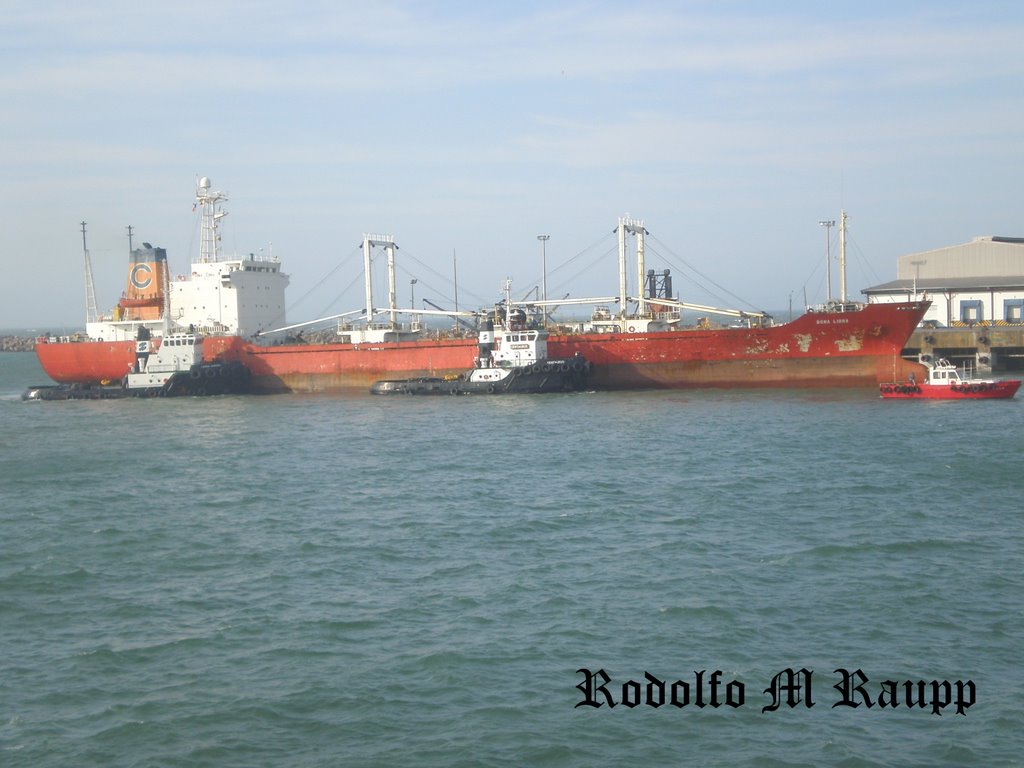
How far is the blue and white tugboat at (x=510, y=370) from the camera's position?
3884 centimetres

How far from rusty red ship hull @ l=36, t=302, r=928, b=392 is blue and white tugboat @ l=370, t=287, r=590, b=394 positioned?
1355 millimetres

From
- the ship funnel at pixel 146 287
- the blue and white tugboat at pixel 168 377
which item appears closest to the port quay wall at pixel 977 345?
the blue and white tugboat at pixel 168 377

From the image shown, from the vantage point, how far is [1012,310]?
54.1m

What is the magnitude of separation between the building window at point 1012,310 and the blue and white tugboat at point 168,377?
129 ft

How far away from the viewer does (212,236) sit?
48.7 m

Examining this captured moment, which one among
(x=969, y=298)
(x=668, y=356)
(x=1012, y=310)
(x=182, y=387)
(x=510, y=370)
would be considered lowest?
(x=182, y=387)

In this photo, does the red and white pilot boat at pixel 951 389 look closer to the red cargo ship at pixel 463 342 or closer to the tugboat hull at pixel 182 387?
the red cargo ship at pixel 463 342

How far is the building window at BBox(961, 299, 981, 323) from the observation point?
54.8 m

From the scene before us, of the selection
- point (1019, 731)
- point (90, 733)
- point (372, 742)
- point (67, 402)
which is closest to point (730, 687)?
point (1019, 731)

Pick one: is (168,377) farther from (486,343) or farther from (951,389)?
(951,389)

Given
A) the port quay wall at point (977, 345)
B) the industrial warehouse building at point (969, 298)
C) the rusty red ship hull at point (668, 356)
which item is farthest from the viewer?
the industrial warehouse building at point (969, 298)

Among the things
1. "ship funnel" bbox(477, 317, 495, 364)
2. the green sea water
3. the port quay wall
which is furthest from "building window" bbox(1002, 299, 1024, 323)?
the green sea water

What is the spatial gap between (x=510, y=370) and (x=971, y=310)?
97.9ft

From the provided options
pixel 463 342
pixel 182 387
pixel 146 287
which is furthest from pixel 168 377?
pixel 463 342
